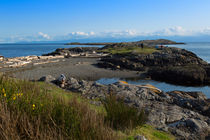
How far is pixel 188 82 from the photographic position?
27.4 metres

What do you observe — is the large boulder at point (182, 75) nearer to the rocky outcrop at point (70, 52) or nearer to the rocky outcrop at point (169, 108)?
the rocky outcrop at point (169, 108)

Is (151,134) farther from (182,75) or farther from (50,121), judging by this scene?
(182,75)

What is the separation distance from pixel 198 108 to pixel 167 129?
5.96 metres

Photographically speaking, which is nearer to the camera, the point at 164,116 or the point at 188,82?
the point at 164,116

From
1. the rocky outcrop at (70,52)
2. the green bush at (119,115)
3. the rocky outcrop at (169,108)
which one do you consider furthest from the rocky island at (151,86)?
the rocky outcrop at (70,52)

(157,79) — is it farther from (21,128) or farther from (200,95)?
(21,128)

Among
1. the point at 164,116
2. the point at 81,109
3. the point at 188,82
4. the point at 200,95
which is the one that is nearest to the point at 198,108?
the point at 164,116

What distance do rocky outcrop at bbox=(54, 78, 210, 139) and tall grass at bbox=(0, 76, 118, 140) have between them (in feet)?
6.63

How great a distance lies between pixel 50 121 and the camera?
13.4ft

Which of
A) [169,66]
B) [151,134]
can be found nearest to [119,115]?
[151,134]

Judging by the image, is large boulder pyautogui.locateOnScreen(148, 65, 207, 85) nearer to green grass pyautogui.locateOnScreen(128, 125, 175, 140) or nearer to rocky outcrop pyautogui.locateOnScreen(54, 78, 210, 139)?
rocky outcrop pyautogui.locateOnScreen(54, 78, 210, 139)

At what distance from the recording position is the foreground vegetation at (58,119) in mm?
3351

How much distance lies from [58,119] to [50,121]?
0.60 feet

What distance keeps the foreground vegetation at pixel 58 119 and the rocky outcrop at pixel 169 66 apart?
2377 centimetres
